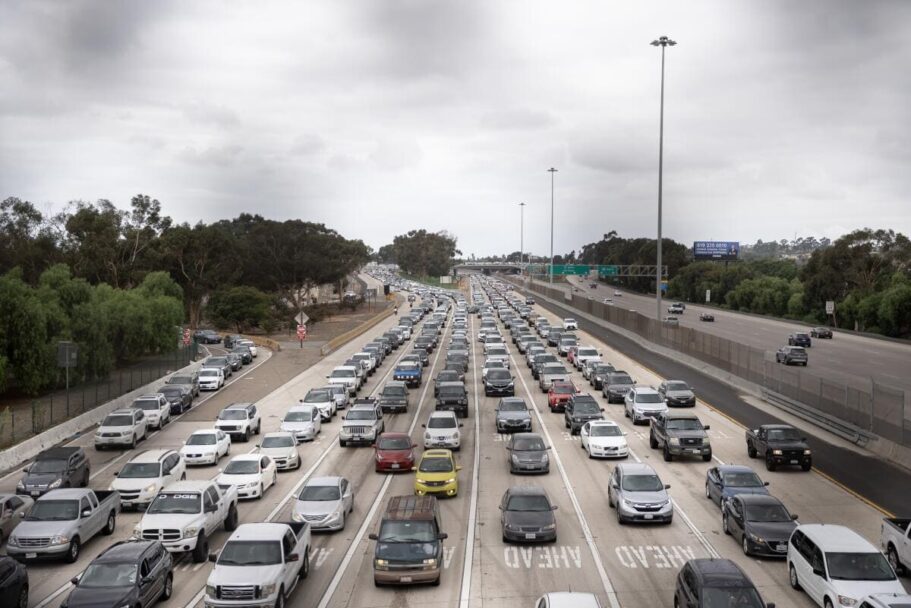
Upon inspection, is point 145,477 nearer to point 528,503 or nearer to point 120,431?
point 120,431

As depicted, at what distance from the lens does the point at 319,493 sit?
2212 centimetres

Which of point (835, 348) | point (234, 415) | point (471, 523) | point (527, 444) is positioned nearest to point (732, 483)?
point (471, 523)

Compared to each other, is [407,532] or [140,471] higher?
[407,532]

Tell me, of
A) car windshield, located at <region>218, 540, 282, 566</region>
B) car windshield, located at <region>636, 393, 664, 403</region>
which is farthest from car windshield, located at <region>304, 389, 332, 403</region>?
car windshield, located at <region>218, 540, 282, 566</region>

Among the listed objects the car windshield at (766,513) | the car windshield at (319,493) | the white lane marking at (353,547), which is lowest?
the white lane marking at (353,547)

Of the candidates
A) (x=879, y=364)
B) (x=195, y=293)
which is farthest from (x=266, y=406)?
(x=195, y=293)

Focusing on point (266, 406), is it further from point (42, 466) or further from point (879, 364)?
point (879, 364)

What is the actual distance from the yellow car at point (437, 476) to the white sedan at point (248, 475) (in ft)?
15.1

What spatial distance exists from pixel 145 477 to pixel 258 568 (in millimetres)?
10104

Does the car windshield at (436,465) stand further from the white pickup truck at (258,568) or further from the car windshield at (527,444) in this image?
the white pickup truck at (258,568)

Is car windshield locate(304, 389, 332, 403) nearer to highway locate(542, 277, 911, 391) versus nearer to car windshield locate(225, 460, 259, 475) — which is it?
car windshield locate(225, 460, 259, 475)

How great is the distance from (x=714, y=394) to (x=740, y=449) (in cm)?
1413

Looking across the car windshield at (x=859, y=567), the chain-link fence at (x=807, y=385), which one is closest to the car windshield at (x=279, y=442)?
the car windshield at (x=859, y=567)

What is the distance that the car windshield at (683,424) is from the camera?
3044 centimetres
